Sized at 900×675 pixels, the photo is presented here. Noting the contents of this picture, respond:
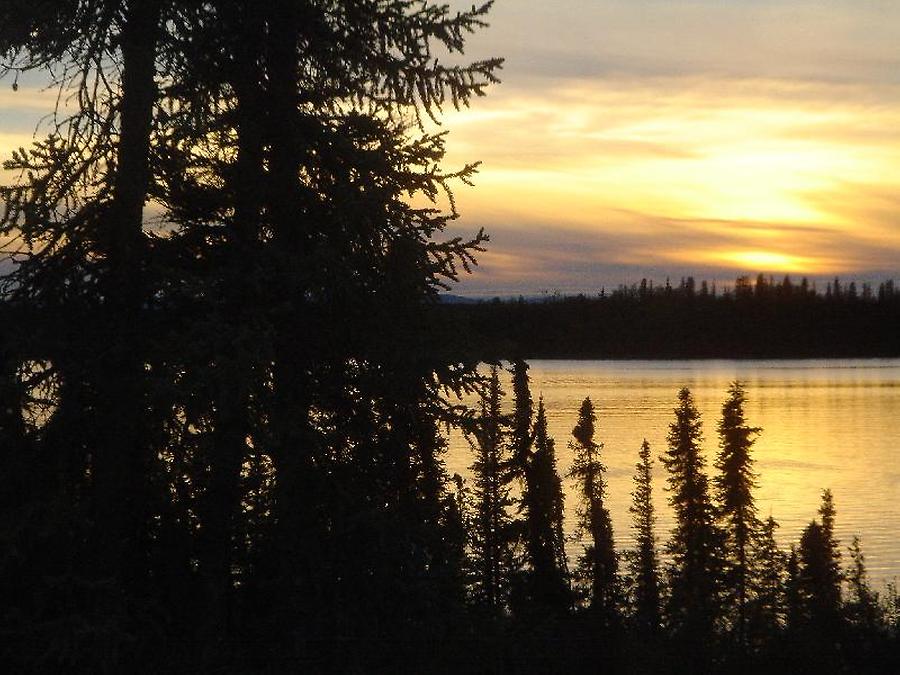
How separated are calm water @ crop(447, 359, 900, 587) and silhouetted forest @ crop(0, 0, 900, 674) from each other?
29931mm

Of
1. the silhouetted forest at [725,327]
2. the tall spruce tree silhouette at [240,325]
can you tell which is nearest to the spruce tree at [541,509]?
the tall spruce tree silhouette at [240,325]

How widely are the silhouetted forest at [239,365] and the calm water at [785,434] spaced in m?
29.9

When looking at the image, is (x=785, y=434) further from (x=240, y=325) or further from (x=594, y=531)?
(x=240, y=325)

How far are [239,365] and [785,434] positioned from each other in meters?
77.0

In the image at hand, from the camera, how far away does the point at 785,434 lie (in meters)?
81.0

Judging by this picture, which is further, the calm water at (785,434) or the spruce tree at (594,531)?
the calm water at (785,434)

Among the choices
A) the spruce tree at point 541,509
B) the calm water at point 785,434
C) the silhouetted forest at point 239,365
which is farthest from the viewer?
the calm water at point 785,434

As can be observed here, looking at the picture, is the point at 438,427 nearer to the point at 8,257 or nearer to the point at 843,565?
the point at 8,257

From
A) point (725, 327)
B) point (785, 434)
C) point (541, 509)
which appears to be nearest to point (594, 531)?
point (541, 509)

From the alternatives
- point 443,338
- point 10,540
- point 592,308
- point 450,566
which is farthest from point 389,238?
point 592,308

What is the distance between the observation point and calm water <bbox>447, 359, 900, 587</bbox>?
50.6 metres

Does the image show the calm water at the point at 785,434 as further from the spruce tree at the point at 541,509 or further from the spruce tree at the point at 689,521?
the spruce tree at the point at 541,509

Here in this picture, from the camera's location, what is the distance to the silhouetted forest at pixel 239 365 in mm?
9867

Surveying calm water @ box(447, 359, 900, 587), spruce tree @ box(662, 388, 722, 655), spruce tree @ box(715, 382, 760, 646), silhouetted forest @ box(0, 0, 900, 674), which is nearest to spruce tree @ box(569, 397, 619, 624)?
spruce tree @ box(662, 388, 722, 655)
